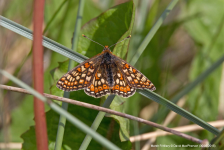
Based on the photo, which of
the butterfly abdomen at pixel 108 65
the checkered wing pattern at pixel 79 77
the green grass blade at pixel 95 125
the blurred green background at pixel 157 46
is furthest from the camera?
the blurred green background at pixel 157 46

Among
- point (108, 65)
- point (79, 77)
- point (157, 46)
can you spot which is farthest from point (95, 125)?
point (157, 46)

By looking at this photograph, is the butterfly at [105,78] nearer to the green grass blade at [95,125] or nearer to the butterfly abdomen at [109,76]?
the butterfly abdomen at [109,76]

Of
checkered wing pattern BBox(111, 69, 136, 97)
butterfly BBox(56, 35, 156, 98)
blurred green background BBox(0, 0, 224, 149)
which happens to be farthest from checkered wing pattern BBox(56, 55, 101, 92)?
blurred green background BBox(0, 0, 224, 149)

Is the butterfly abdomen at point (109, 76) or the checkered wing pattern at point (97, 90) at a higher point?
the butterfly abdomen at point (109, 76)

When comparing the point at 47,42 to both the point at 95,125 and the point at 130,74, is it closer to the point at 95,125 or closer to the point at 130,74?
the point at 95,125

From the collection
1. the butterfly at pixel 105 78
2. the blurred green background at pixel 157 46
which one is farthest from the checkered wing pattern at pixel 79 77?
the blurred green background at pixel 157 46

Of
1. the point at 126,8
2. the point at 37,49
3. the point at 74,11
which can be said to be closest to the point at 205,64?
the point at 126,8

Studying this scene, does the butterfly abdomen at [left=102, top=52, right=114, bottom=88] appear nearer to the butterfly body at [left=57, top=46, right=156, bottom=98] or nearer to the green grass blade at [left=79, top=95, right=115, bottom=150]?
the butterfly body at [left=57, top=46, right=156, bottom=98]
